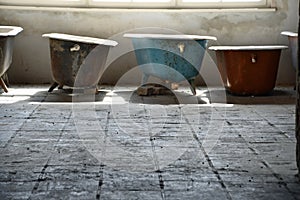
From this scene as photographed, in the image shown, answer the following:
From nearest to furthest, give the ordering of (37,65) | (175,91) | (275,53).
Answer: (275,53) → (175,91) → (37,65)

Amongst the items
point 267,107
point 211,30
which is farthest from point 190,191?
point 211,30

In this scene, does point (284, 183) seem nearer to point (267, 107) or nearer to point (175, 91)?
point (267, 107)

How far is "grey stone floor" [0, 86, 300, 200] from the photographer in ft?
8.77

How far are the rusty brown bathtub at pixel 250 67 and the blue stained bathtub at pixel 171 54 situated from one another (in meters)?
0.30

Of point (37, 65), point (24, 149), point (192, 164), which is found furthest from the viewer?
point (37, 65)

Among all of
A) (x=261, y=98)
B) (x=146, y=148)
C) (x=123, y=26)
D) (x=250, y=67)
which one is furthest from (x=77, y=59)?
(x=146, y=148)

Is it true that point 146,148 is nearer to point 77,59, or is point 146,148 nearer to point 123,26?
point 77,59

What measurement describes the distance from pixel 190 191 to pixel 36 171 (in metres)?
0.88

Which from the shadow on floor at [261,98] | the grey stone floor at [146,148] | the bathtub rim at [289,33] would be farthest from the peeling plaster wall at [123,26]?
the grey stone floor at [146,148]

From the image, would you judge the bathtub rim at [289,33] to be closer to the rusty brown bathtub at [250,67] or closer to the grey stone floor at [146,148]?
the rusty brown bathtub at [250,67]

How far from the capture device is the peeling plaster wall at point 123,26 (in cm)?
655

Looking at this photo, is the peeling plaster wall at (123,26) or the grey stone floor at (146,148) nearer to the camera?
the grey stone floor at (146,148)

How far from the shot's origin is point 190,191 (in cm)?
263

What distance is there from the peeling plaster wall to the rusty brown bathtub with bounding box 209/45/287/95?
0.87 m
